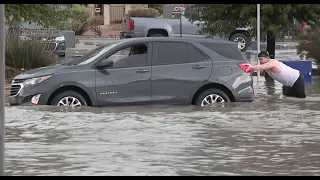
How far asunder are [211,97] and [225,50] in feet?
3.38

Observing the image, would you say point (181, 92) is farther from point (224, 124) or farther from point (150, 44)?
point (224, 124)

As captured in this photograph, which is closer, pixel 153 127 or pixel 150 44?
pixel 153 127

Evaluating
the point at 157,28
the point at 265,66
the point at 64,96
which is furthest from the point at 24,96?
the point at 157,28

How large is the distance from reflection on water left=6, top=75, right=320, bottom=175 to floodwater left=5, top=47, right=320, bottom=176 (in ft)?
0.04

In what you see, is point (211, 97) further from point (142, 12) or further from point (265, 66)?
point (142, 12)

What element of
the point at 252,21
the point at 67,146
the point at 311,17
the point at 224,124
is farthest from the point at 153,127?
the point at 311,17

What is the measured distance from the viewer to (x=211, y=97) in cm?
1396

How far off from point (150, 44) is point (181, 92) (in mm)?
1140

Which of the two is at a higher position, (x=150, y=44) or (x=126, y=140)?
(x=150, y=44)

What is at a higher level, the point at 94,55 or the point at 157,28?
the point at 157,28

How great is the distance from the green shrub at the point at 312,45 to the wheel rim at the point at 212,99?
10256 millimetres

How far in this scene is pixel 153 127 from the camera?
11.5 meters

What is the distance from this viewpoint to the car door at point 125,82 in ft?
44.4
